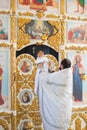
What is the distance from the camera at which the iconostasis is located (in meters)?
7.32

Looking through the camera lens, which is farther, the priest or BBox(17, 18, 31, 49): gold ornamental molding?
BBox(17, 18, 31, 49): gold ornamental molding

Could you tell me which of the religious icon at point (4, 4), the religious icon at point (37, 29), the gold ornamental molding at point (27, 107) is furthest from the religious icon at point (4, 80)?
the religious icon at point (4, 4)

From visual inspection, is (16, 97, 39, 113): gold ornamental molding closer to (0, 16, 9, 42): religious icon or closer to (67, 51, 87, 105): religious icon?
(67, 51, 87, 105): religious icon

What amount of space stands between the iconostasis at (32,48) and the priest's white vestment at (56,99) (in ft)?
3.44

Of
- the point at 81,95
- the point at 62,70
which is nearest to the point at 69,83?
the point at 62,70

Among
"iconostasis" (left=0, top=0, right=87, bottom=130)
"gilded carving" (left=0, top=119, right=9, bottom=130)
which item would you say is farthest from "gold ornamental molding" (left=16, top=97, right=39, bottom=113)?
→ "gilded carving" (left=0, top=119, right=9, bottom=130)

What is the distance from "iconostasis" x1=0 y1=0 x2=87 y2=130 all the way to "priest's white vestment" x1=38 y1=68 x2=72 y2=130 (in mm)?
1047

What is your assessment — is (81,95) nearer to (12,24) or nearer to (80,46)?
(80,46)

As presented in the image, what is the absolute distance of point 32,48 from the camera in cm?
752

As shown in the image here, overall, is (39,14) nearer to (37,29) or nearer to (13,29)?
(37,29)

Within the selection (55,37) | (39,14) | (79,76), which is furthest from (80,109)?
(39,14)

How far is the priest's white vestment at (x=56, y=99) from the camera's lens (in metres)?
6.24

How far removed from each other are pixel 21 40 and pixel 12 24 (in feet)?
1.31

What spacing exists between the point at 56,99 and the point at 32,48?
65.0 inches
